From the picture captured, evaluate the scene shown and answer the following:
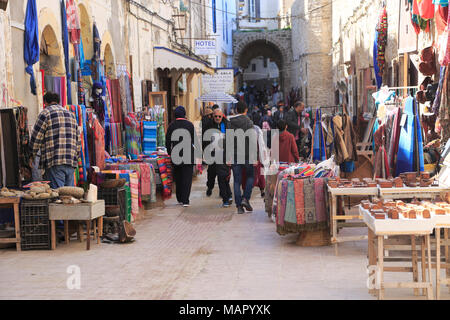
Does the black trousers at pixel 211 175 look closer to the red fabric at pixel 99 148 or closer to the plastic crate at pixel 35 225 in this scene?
the red fabric at pixel 99 148

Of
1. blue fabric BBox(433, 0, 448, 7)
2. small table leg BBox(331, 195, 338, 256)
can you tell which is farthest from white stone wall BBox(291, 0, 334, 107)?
small table leg BBox(331, 195, 338, 256)

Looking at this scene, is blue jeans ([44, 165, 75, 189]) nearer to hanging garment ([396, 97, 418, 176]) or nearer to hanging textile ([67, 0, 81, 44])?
hanging textile ([67, 0, 81, 44])

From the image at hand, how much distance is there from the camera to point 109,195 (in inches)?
314

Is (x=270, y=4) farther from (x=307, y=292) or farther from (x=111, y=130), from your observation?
(x=307, y=292)

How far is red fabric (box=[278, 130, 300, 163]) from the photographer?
33.5ft

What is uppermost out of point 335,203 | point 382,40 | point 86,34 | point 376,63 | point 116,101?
point 86,34

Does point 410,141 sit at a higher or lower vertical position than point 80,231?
higher

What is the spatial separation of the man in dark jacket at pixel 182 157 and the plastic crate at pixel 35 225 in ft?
11.6

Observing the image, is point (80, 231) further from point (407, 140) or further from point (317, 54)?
point (317, 54)

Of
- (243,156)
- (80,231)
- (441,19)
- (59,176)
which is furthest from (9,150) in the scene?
(441,19)

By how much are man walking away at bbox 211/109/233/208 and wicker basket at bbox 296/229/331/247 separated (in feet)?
9.29

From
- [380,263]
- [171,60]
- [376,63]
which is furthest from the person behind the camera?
[171,60]

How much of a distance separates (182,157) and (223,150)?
0.89 m
